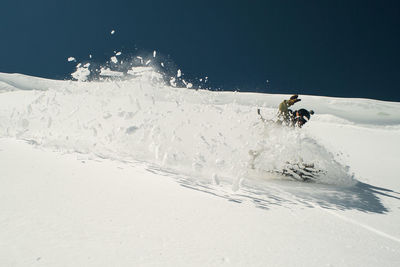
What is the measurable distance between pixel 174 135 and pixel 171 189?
181cm

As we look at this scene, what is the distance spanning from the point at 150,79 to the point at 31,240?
5240 mm

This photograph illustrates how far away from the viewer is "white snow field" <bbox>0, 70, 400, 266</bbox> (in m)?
1.66

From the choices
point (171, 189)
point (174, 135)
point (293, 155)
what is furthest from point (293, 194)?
point (174, 135)

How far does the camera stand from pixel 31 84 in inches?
952

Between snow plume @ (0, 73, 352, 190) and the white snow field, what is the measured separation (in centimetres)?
2

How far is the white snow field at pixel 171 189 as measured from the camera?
166cm

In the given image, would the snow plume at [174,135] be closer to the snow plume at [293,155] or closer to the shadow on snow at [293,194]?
the snow plume at [293,155]

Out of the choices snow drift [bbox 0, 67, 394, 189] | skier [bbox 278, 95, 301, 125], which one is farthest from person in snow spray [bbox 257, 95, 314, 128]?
snow drift [bbox 0, 67, 394, 189]

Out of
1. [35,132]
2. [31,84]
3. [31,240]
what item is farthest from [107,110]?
[31,84]

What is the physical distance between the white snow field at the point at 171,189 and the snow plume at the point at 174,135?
0.02 meters

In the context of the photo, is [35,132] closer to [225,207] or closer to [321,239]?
[225,207]

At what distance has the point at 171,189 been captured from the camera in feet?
9.62

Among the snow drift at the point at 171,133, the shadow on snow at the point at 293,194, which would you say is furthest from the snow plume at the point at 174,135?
the shadow on snow at the point at 293,194

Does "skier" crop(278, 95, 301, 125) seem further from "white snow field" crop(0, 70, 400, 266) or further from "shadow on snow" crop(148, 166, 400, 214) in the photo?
"shadow on snow" crop(148, 166, 400, 214)
